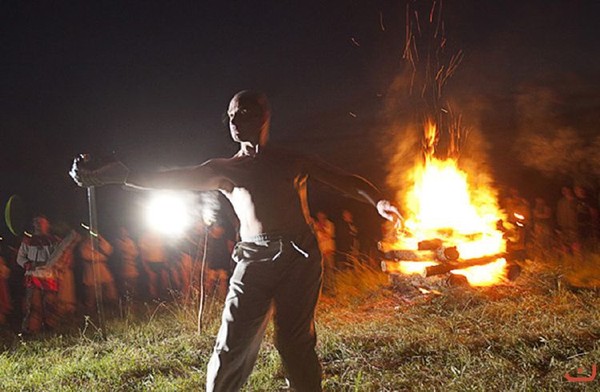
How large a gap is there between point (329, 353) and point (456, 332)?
1456 millimetres

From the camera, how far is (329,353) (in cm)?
513

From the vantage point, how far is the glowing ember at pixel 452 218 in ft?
24.5

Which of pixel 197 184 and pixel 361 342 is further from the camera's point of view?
pixel 361 342

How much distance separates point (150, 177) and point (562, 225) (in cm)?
891

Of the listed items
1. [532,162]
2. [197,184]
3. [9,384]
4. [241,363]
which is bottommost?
[9,384]

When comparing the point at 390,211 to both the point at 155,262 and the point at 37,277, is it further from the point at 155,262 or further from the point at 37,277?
the point at 155,262

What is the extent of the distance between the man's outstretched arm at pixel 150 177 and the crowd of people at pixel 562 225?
20.9ft

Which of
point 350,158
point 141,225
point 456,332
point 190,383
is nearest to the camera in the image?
point 190,383

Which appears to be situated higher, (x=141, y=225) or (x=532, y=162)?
(x=532, y=162)

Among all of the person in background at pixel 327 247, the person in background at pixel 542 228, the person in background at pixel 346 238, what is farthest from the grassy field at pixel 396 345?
the person in background at pixel 346 238

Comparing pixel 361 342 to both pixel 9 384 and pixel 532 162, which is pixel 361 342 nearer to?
pixel 9 384

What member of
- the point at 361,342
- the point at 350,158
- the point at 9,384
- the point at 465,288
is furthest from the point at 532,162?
the point at 9,384

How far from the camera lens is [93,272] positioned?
9.97m

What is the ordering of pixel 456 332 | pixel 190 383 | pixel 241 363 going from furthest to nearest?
pixel 456 332
pixel 190 383
pixel 241 363
